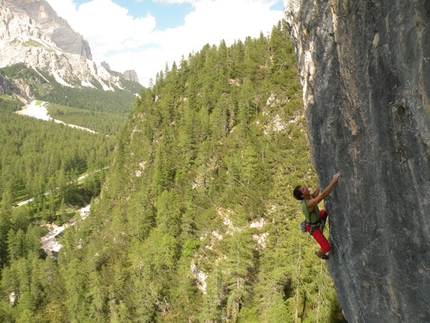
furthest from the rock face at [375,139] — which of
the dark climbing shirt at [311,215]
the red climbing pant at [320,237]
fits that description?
the dark climbing shirt at [311,215]

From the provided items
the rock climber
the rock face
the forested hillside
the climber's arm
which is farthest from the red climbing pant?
the forested hillside

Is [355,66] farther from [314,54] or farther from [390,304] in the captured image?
[390,304]

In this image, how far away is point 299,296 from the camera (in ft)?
89.6

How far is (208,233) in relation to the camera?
43.3 meters

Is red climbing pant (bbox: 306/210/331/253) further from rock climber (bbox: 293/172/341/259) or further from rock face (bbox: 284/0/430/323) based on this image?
rock face (bbox: 284/0/430/323)

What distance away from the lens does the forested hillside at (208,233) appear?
3139cm

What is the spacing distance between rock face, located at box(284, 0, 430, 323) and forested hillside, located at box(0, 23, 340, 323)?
52.7ft

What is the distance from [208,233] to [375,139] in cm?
3792

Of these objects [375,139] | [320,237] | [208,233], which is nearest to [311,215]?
[320,237]

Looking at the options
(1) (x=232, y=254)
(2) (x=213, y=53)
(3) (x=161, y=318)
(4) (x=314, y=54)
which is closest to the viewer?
(4) (x=314, y=54)

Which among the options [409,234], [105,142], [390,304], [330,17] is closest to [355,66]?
[330,17]

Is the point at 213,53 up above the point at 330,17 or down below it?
above

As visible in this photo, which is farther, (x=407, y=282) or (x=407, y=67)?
(x=407, y=282)

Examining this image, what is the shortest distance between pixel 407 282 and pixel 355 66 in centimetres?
550
